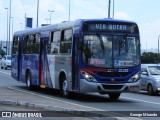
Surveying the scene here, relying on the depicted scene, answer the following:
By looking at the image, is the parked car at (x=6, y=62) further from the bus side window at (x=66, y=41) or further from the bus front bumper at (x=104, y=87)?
the bus front bumper at (x=104, y=87)

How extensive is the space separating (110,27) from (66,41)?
2.08 metres

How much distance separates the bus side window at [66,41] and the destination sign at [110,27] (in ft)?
3.93

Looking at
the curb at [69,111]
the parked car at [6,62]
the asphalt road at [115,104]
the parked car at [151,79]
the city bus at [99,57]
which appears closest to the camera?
the curb at [69,111]

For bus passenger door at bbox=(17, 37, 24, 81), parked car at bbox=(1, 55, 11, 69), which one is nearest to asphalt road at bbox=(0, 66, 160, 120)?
bus passenger door at bbox=(17, 37, 24, 81)

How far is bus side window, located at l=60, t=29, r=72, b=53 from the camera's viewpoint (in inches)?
733

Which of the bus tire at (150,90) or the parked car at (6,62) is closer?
the bus tire at (150,90)

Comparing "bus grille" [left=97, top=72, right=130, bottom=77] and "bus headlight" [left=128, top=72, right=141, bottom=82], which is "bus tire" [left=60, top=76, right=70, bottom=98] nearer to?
"bus grille" [left=97, top=72, right=130, bottom=77]

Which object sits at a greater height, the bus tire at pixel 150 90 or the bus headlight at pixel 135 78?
the bus headlight at pixel 135 78

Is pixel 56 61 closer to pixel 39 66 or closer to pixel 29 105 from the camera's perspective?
pixel 39 66

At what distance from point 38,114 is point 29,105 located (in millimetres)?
1910

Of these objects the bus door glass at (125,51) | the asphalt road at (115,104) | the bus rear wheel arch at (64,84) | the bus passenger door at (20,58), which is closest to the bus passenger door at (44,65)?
the asphalt road at (115,104)

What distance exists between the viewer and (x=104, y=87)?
1748 cm

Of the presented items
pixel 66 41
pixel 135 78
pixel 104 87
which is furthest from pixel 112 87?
pixel 66 41

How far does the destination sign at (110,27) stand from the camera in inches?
701
